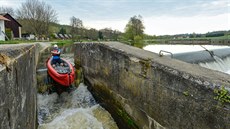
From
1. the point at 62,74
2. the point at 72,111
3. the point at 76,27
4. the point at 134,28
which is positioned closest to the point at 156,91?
the point at 72,111

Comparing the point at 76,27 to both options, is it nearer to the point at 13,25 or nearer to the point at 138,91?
the point at 13,25

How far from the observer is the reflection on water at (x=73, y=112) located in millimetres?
5973

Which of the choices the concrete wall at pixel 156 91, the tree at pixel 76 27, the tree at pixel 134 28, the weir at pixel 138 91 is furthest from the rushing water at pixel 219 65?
the tree at pixel 76 27

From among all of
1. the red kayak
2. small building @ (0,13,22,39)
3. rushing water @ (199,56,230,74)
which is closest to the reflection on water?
the red kayak

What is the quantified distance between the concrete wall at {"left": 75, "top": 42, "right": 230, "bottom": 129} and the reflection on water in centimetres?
36

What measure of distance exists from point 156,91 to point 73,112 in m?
3.27

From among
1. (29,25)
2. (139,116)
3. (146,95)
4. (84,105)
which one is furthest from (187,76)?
(29,25)

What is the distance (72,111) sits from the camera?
273 inches

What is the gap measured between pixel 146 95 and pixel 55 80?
472 cm

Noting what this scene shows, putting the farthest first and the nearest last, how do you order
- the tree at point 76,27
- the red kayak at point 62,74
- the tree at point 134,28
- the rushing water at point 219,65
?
1. the tree at point 76,27
2. the tree at point 134,28
3. the rushing water at point 219,65
4. the red kayak at point 62,74

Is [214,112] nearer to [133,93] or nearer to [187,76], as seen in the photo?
[187,76]

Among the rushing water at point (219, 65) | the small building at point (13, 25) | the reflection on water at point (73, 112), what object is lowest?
the reflection on water at point (73, 112)

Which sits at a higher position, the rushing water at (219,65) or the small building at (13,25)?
the small building at (13,25)

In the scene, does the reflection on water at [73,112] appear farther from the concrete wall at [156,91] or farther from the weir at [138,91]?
the concrete wall at [156,91]
